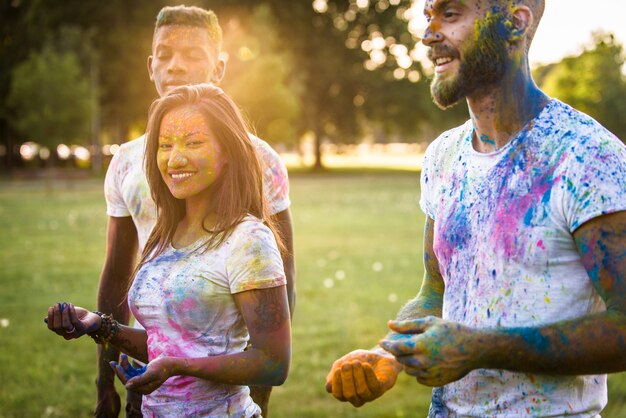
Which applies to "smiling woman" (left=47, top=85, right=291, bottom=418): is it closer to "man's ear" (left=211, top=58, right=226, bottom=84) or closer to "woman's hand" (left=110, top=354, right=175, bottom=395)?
"woman's hand" (left=110, top=354, right=175, bottom=395)

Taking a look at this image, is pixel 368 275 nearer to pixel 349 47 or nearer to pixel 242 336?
pixel 242 336

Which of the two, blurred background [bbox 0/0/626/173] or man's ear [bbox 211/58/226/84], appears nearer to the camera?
man's ear [bbox 211/58/226/84]

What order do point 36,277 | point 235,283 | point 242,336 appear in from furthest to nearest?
point 36,277 < point 242,336 < point 235,283

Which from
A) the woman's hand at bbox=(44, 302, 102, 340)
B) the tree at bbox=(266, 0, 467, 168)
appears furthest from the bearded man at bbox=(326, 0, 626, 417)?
the tree at bbox=(266, 0, 467, 168)

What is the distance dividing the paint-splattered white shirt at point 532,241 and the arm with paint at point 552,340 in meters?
0.07

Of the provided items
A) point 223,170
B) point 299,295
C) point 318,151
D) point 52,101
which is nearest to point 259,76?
point 52,101

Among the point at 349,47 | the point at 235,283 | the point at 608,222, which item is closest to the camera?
the point at 608,222

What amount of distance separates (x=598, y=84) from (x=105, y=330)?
120 ft

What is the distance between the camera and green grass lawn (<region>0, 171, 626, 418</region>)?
256 inches

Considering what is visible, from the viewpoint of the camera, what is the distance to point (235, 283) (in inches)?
102

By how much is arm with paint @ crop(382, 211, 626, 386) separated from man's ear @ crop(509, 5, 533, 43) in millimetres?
633

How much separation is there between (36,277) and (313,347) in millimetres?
5809

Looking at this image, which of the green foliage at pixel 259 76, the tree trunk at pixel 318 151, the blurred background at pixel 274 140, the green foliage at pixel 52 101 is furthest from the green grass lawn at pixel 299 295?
the tree trunk at pixel 318 151

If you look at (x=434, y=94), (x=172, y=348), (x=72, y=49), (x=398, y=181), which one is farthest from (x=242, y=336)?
(x=72, y=49)
